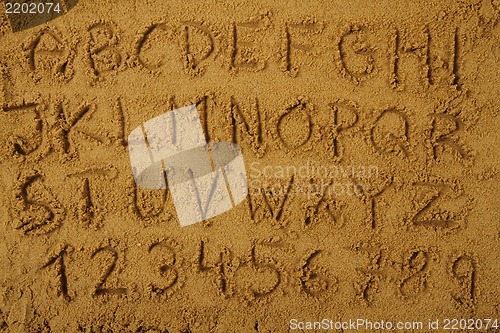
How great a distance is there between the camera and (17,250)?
160 centimetres

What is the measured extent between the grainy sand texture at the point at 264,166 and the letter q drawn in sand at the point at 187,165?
Answer: 3 centimetres

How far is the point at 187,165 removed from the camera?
1574 mm

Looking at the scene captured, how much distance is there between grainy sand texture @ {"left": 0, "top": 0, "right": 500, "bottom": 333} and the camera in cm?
153

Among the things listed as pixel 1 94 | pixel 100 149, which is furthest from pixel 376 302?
pixel 1 94

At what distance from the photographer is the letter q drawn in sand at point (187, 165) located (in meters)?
1.56

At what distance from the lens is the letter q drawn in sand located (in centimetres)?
156

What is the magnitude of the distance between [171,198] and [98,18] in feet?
2.47

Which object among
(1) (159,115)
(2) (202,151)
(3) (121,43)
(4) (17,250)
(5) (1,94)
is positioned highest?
(3) (121,43)

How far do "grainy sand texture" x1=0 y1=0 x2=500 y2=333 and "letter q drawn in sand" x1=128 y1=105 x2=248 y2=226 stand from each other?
32mm

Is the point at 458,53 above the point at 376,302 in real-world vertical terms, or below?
above

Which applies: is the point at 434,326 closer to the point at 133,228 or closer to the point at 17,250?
the point at 133,228

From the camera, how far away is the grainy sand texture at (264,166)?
153 centimetres

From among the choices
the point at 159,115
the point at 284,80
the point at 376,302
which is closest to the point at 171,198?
the point at 159,115

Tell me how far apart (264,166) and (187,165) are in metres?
0.30
